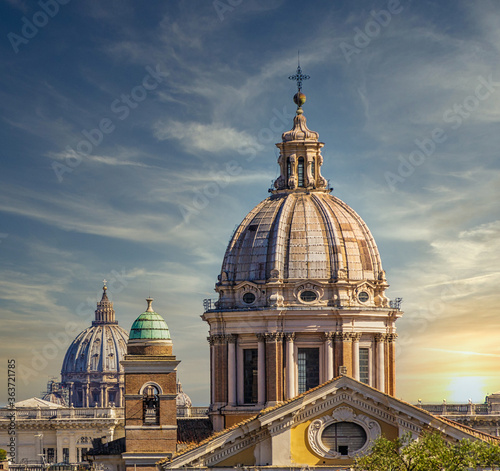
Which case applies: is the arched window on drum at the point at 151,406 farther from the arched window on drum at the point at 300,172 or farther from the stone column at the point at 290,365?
the arched window on drum at the point at 300,172

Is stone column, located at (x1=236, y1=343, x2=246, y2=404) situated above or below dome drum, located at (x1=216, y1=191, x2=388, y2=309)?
below

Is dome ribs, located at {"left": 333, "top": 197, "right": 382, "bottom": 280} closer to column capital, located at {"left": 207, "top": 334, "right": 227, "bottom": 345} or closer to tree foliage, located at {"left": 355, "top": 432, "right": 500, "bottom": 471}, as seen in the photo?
column capital, located at {"left": 207, "top": 334, "right": 227, "bottom": 345}

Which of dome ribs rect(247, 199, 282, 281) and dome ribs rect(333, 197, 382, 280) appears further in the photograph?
dome ribs rect(333, 197, 382, 280)

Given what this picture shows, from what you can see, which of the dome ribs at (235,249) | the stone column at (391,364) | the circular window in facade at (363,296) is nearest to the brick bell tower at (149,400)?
the dome ribs at (235,249)

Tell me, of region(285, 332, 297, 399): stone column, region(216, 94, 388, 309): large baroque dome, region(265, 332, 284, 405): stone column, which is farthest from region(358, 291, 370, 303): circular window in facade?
region(265, 332, 284, 405): stone column

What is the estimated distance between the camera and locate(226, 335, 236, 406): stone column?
102750 millimetres

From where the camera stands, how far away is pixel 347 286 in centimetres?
10300

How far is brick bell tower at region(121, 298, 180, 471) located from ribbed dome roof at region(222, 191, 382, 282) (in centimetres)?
1193

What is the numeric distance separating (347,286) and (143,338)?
630 inches

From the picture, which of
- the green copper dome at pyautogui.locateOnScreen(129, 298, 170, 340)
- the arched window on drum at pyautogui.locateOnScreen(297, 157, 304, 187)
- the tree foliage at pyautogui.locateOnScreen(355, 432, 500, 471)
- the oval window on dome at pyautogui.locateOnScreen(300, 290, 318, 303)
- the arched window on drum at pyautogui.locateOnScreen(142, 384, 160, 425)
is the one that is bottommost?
the tree foliage at pyautogui.locateOnScreen(355, 432, 500, 471)

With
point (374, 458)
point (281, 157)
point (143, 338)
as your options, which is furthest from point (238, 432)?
point (281, 157)

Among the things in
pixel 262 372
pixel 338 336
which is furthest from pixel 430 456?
pixel 262 372

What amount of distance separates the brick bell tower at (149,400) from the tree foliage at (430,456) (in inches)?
949

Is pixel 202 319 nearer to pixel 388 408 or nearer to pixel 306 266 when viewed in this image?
pixel 306 266
